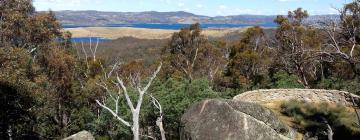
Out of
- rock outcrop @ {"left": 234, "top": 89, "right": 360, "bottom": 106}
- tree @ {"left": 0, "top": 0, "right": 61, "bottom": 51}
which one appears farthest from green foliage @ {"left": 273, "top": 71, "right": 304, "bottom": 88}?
tree @ {"left": 0, "top": 0, "right": 61, "bottom": 51}

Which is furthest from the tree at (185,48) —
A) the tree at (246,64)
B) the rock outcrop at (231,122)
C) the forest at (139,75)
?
the rock outcrop at (231,122)

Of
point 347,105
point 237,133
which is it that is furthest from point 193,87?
point 237,133

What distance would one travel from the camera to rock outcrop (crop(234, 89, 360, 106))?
29438mm

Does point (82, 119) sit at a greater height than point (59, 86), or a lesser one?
lesser

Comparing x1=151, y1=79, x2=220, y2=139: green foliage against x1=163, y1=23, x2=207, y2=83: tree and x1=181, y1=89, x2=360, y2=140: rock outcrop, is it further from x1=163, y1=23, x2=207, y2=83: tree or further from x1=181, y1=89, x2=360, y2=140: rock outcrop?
x1=163, y1=23, x2=207, y2=83: tree

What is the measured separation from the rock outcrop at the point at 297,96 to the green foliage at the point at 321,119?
140cm

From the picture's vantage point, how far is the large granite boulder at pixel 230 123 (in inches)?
612

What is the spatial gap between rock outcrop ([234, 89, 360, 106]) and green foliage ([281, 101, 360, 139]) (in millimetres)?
1395

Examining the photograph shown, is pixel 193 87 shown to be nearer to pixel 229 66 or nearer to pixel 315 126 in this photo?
pixel 315 126

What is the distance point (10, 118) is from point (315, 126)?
16.5 m

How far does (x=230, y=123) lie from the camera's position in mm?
15664

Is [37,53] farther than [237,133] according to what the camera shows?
Yes

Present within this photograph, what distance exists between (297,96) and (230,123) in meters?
16.6

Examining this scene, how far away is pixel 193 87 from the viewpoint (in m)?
27.2
